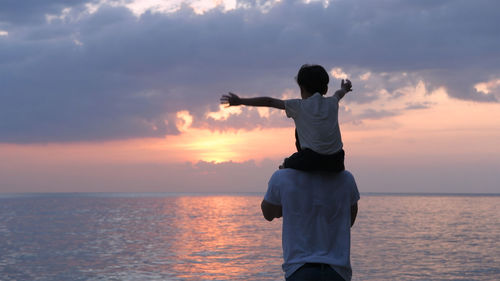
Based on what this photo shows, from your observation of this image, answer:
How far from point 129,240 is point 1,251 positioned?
26.8 ft

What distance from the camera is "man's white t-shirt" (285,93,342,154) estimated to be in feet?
8.77

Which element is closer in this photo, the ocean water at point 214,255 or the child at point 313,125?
the child at point 313,125

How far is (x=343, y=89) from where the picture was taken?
10.5 ft

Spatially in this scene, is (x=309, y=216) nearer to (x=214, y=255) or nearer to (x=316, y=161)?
(x=316, y=161)

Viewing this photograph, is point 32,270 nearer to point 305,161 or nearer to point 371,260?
point 371,260

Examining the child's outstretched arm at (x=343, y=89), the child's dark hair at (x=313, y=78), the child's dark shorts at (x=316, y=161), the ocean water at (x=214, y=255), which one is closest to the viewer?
the child's dark shorts at (x=316, y=161)

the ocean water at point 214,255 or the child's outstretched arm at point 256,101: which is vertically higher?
the child's outstretched arm at point 256,101

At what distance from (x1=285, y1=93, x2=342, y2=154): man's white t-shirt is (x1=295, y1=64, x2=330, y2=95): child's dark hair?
9cm

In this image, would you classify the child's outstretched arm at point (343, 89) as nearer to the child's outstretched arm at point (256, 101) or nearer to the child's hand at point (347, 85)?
the child's hand at point (347, 85)

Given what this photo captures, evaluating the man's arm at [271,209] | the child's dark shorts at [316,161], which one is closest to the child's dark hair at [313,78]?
the child's dark shorts at [316,161]

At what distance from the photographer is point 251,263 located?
23703 mm

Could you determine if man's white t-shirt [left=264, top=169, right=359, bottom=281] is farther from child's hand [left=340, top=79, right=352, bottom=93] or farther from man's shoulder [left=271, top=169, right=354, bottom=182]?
child's hand [left=340, top=79, right=352, bottom=93]

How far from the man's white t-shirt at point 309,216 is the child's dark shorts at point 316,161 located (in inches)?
1.8

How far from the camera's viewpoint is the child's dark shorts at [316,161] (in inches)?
104
